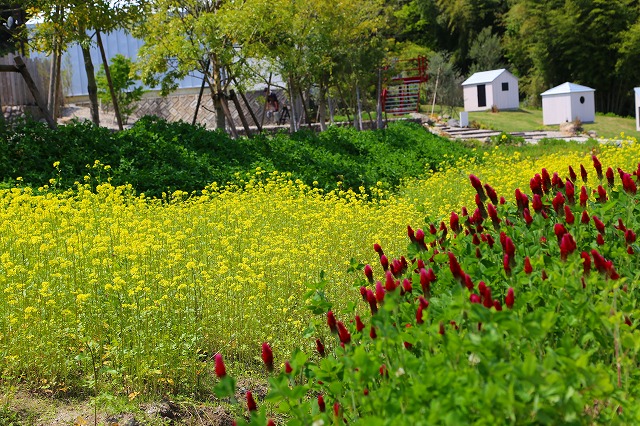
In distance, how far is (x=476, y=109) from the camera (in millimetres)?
37812

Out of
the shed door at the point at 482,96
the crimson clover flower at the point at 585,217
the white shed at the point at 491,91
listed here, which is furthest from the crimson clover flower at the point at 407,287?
the shed door at the point at 482,96

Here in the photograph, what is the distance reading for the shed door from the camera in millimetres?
37056

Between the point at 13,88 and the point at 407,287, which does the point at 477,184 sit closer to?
the point at 407,287

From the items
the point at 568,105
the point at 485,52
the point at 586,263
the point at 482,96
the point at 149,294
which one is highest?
the point at 485,52

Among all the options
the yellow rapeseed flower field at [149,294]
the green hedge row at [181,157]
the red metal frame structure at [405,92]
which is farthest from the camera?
the red metal frame structure at [405,92]

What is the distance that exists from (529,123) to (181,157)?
24.0 meters

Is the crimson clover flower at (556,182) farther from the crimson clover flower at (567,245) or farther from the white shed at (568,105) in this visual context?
the white shed at (568,105)

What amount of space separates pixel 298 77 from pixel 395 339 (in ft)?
68.8

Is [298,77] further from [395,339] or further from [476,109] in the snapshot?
[395,339]

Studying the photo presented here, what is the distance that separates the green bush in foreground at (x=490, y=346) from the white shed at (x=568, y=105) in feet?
97.7

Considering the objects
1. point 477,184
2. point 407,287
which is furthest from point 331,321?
point 477,184

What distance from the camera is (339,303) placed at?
5.49 meters

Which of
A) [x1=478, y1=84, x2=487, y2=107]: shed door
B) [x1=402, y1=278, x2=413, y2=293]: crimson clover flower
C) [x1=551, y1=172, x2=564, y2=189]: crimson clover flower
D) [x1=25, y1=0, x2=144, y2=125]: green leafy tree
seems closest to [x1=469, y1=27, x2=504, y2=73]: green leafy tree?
[x1=478, y1=84, x2=487, y2=107]: shed door

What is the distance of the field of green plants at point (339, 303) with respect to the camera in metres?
1.90
